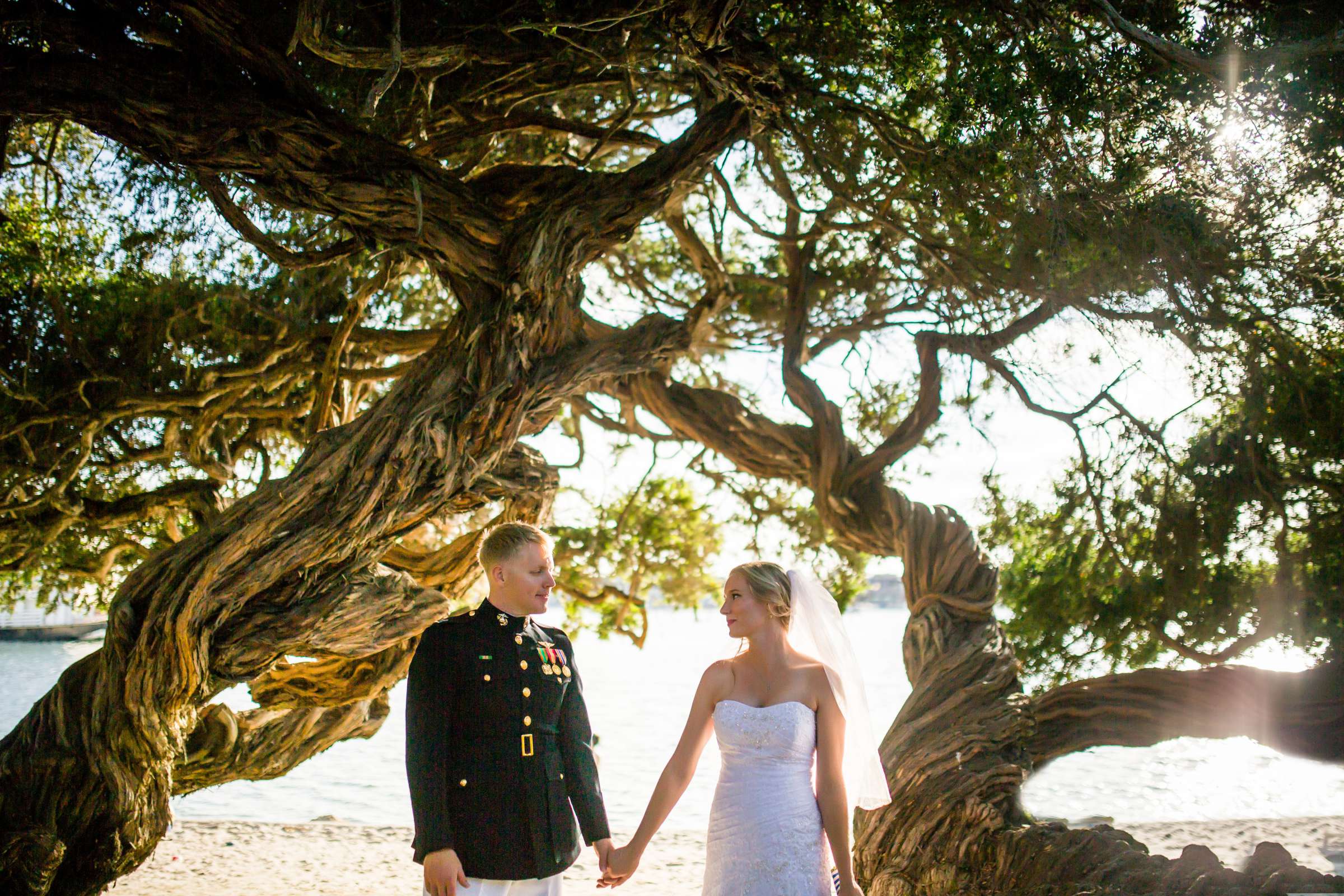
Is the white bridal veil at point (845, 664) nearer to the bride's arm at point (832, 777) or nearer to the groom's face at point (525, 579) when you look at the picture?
the bride's arm at point (832, 777)

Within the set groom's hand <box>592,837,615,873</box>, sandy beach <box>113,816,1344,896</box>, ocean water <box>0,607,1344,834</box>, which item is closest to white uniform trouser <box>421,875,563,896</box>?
groom's hand <box>592,837,615,873</box>

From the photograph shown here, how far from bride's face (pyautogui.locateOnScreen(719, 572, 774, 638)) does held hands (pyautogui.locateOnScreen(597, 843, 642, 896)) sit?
0.75m

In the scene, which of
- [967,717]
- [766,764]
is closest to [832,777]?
[766,764]

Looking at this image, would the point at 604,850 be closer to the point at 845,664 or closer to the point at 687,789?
the point at 845,664

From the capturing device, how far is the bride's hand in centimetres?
316

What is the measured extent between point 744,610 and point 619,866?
871 millimetres

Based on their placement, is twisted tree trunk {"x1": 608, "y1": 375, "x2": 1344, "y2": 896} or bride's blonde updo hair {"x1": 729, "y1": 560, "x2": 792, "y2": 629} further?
twisted tree trunk {"x1": 608, "y1": 375, "x2": 1344, "y2": 896}

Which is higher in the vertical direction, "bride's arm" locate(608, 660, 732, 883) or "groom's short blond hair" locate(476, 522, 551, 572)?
"groom's short blond hair" locate(476, 522, 551, 572)

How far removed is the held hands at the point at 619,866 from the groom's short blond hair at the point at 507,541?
0.94m

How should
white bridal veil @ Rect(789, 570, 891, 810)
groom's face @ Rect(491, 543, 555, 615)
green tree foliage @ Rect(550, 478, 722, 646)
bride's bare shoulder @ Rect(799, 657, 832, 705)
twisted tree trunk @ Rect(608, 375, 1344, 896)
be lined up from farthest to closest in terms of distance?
green tree foliage @ Rect(550, 478, 722, 646), twisted tree trunk @ Rect(608, 375, 1344, 896), white bridal veil @ Rect(789, 570, 891, 810), bride's bare shoulder @ Rect(799, 657, 832, 705), groom's face @ Rect(491, 543, 555, 615)

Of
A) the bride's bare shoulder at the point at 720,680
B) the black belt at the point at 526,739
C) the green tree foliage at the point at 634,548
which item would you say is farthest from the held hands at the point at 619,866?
the green tree foliage at the point at 634,548

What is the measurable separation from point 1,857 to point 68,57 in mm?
3297

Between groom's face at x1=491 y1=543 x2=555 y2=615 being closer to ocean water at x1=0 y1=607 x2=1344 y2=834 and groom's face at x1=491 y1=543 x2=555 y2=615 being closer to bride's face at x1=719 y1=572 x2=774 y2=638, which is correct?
bride's face at x1=719 y1=572 x2=774 y2=638

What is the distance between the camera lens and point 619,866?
3.16m
